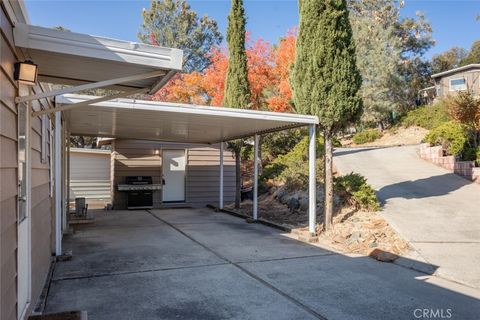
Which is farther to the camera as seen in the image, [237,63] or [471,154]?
[237,63]

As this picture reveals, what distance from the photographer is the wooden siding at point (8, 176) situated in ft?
7.12

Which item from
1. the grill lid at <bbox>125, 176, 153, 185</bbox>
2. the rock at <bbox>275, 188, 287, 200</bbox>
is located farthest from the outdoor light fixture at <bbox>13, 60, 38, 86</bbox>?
the grill lid at <bbox>125, 176, 153, 185</bbox>

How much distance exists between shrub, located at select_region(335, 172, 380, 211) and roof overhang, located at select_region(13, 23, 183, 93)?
5.47m

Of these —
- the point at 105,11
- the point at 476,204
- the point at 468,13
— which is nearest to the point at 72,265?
the point at 476,204

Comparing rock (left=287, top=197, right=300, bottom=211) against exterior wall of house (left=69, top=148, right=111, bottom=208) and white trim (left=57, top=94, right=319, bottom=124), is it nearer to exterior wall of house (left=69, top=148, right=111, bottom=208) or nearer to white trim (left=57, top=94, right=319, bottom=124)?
white trim (left=57, top=94, right=319, bottom=124)

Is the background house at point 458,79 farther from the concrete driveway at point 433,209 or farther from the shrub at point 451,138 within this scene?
the concrete driveway at point 433,209

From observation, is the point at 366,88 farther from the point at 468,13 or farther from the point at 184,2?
the point at 184,2

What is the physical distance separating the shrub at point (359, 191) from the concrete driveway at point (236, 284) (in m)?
1.71

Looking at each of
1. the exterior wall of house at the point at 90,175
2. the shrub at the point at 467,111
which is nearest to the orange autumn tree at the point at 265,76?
the exterior wall of house at the point at 90,175

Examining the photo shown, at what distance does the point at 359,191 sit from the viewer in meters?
7.94

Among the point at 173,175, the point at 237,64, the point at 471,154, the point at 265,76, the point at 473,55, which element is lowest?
the point at 173,175

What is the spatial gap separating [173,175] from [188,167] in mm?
592

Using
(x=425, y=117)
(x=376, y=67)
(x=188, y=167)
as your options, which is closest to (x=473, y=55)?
(x=425, y=117)

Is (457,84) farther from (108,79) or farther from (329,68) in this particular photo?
(108,79)
